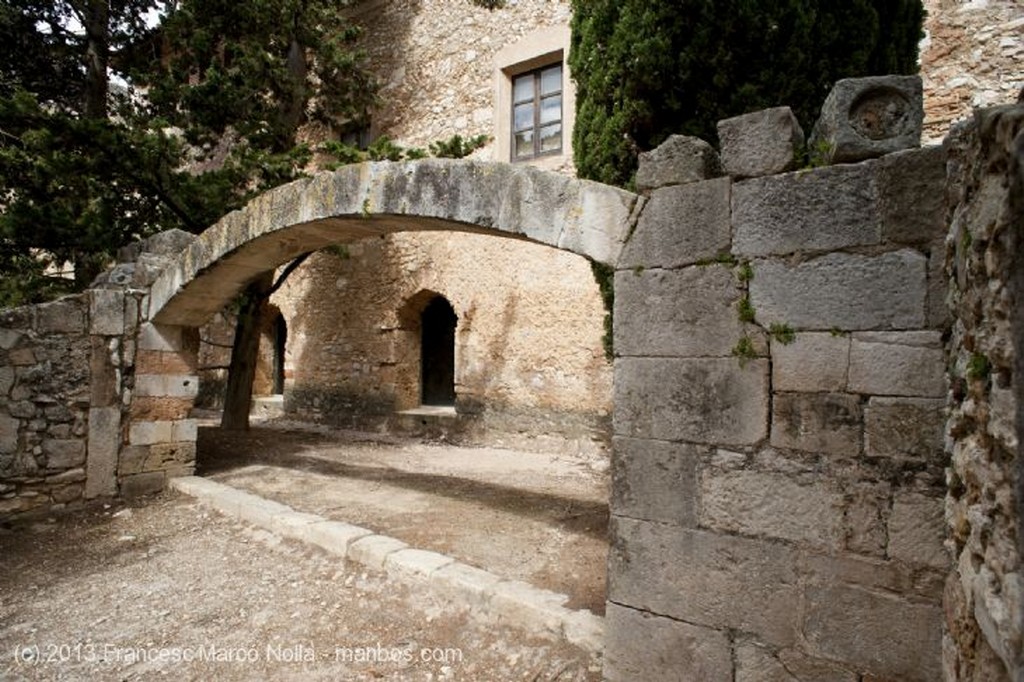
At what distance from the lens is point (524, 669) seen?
7.98 feet

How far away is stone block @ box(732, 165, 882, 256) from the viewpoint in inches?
70.4

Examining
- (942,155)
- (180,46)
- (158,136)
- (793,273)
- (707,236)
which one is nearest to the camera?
(942,155)

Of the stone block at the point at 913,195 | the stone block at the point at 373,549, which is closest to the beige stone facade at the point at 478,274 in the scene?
the stone block at the point at 373,549

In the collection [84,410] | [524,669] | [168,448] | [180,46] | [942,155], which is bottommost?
[524,669]

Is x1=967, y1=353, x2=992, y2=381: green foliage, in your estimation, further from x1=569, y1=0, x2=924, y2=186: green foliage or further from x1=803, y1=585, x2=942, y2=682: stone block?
x1=569, y1=0, x2=924, y2=186: green foliage

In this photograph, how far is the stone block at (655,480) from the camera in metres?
2.05

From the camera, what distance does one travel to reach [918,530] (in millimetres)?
1686

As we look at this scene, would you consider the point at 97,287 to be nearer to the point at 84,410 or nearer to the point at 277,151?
the point at 84,410

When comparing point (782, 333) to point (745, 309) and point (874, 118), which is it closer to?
point (745, 309)

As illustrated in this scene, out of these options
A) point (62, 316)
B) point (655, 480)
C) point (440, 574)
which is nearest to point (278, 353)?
A: point (62, 316)

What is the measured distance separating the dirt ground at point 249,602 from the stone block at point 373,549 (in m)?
0.06

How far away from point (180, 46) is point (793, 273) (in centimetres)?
806

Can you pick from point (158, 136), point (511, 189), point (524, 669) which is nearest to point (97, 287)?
point (158, 136)

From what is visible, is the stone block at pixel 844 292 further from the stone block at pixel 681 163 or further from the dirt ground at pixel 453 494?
the dirt ground at pixel 453 494
